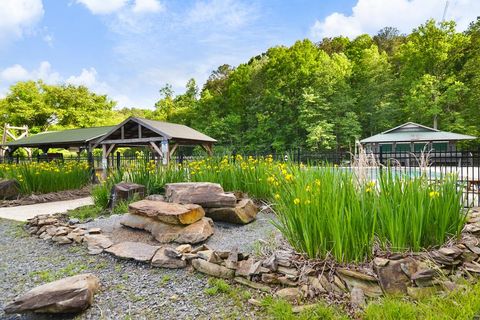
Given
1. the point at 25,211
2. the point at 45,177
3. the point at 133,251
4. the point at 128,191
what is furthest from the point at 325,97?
the point at 133,251

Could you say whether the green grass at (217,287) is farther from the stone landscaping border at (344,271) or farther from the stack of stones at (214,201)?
the stack of stones at (214,201)

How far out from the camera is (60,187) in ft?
32.5

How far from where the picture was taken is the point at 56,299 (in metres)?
2.41

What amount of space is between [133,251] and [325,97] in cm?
2619

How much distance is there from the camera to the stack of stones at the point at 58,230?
4355 millimetres

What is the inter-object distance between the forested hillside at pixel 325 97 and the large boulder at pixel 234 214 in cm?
1997

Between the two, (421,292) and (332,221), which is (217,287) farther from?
(421,292)

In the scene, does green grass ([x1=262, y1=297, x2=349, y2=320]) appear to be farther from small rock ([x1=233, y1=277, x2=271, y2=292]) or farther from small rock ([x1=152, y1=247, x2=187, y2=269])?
small rock ([x1=152, y1=247, x2=187, y2=269])

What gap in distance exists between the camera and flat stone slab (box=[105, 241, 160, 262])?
3434 mm

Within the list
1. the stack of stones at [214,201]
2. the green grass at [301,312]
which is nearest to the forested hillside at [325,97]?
the stack of stones at [214,201]

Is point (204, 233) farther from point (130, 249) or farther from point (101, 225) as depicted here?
point (101, 225)

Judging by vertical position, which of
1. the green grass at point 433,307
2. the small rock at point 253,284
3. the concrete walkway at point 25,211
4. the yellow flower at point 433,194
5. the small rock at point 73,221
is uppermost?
the yellow flower at point 433,194

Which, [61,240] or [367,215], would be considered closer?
[367,215]

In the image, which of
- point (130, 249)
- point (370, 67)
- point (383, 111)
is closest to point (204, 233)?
point (130, 249)
